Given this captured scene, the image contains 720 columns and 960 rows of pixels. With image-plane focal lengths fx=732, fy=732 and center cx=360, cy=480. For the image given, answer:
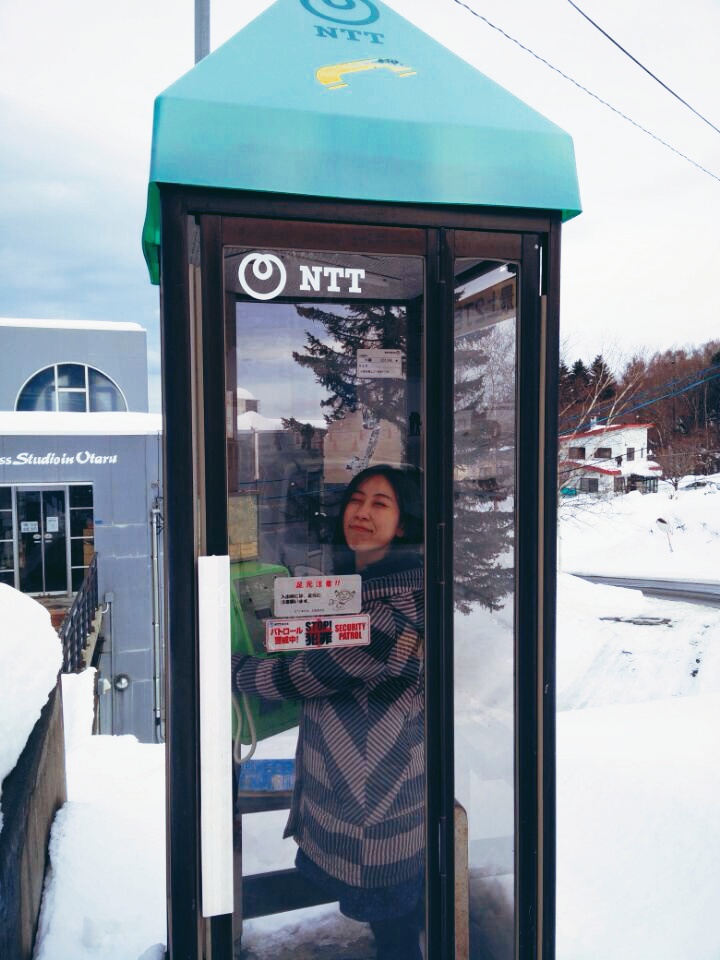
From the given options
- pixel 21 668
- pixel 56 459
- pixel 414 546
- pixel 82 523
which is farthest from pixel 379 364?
pixel 82 523

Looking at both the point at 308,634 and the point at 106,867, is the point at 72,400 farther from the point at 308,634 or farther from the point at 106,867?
the point at 308,634

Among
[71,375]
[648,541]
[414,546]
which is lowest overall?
[648,541]

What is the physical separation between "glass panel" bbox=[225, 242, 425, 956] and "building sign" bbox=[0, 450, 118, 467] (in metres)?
9.94

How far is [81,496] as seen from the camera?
11555 mm

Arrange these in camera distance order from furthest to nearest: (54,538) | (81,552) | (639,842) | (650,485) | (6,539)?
(650,485) → (81,552) → (54,538) → (6,539) → (639,842)

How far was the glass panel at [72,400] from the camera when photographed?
14438 millimetres

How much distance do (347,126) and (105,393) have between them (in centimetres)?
1377

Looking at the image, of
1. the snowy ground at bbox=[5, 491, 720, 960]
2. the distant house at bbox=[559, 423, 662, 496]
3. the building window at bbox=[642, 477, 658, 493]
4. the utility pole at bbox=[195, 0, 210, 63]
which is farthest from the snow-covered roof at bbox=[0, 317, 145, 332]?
the building window at bbox=[642, 477, 658, 493]

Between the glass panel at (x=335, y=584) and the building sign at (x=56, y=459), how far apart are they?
9.94 m

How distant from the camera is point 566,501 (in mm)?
22312

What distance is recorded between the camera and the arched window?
14344 millimetres

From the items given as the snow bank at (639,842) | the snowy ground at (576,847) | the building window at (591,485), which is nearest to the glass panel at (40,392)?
the snowy ground at (576,847)

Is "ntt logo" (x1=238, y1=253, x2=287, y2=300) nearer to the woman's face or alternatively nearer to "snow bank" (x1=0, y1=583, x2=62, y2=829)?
the woman's face

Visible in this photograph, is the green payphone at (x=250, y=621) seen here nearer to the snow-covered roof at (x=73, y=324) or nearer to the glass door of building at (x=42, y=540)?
the glass door of building at (x=42, y=540)
